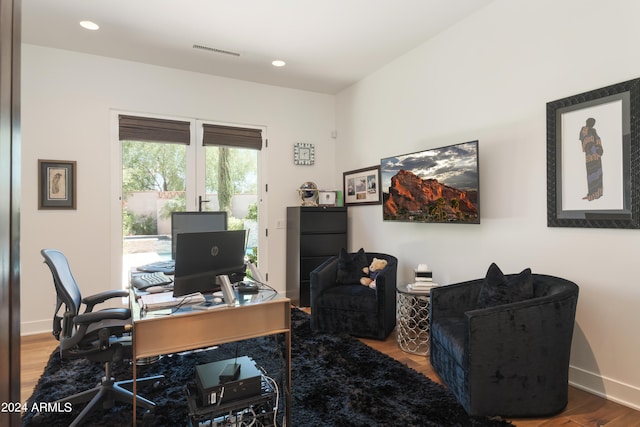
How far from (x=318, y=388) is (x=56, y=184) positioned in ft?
11.8

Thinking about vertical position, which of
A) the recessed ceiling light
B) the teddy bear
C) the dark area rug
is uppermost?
the recessed ceiling light

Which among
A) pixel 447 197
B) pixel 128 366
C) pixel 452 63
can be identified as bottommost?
pixel 128 366

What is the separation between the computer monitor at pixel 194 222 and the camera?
11.1ft

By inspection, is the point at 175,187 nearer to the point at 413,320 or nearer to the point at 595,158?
the point at 413,320

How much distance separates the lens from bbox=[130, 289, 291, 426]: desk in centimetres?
185

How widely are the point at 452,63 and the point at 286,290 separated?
3593 millimetres

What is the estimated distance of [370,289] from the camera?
3701 millimetres

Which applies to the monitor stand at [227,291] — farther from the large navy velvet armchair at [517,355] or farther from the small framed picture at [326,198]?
the small framed picture at [326,198]

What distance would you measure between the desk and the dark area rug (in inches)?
15.8

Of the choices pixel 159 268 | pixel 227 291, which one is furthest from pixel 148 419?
pixel 159 268

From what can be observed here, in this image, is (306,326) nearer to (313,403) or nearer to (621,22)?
(313,403)

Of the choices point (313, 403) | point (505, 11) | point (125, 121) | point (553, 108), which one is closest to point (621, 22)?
point (553, 108)

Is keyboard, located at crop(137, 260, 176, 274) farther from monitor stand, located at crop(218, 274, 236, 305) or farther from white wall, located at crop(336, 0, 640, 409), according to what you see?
→ white wall, located at crop(336, 0, 640, 409)

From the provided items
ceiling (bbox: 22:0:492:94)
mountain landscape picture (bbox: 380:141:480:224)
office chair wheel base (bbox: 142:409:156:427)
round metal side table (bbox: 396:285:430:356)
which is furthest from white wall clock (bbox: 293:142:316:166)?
office chair wheel base (bbox: 142:409:156:427)
